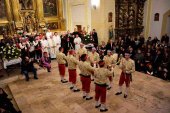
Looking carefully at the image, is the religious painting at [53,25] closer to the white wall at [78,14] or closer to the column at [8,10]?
the white wall at [78,14]

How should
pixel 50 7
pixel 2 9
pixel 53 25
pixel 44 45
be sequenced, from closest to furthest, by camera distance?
pixel 44 45, pixel 2 9, pixel 50 7, pixel 53 25

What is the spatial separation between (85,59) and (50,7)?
41.3 feet

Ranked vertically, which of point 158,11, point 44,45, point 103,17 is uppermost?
point 158,11

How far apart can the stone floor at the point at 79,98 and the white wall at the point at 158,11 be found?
680 cm

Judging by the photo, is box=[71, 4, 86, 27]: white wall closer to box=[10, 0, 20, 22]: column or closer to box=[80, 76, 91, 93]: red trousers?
box=[10, 0, 20, 22]: column

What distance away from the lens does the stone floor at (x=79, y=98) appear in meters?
6.20

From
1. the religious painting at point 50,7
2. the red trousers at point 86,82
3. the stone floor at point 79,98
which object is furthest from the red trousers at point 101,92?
the religious painting at point 50,7

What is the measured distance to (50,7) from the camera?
685 inches

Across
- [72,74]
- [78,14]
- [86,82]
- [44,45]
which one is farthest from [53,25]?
[86,82]

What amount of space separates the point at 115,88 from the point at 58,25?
1199 cm

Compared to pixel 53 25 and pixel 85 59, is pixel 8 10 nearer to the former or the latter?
pixel 53 25

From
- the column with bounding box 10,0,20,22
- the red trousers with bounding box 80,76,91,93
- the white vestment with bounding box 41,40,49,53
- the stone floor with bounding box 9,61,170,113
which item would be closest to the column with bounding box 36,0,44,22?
the column with bounding box 10,0,20,22

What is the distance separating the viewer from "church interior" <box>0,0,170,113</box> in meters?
6.38

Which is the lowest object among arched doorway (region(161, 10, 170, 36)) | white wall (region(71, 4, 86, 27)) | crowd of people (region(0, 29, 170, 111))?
crowd of people (region(0, 29, 170, 111))
